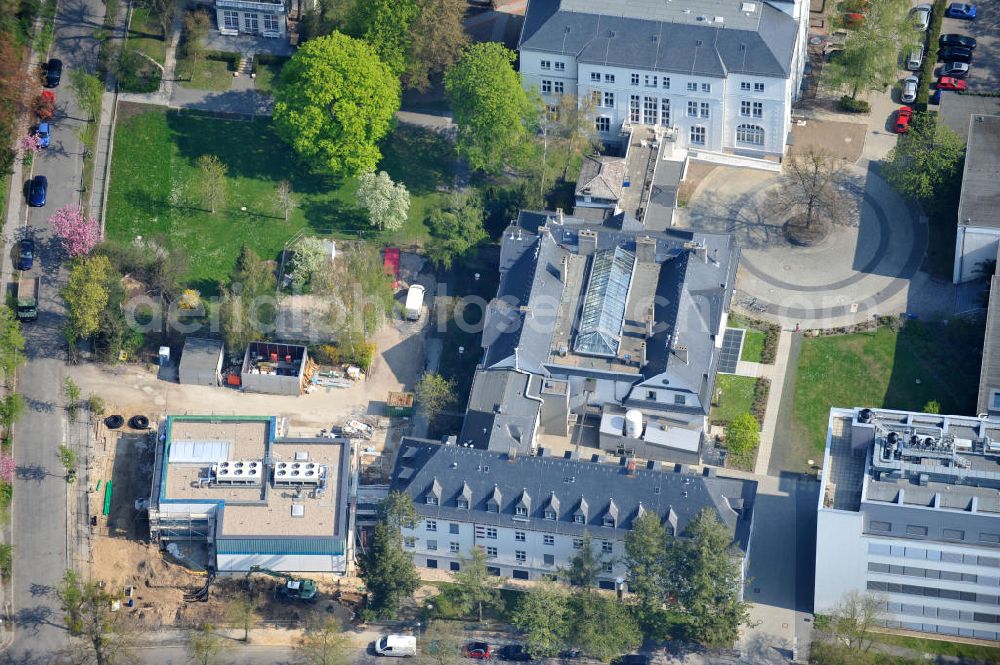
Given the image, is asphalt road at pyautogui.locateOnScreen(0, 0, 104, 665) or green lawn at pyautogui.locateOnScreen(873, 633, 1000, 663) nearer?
green lawn at pyautogui.locateOnScreen(873, 633, 1000, 663)

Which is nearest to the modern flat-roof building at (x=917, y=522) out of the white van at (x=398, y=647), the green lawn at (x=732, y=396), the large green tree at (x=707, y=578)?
the large green tree at (x=707, y=578)

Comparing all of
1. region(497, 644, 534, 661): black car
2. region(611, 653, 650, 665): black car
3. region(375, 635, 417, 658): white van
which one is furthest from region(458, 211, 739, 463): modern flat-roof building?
region(611, 653, 650, 665): black car

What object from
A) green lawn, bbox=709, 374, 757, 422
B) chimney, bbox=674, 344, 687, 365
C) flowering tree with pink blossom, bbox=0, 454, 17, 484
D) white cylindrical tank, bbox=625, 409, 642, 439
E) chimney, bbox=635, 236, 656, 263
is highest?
chimney, bbox=635, 236, 656, 263

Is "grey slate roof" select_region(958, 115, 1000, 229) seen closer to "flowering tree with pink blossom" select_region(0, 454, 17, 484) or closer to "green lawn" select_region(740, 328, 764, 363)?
"green lawn" select_region(740, 328, 764, 363)

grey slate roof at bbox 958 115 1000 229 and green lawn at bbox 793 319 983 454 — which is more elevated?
grey slate roof at bbox 958 115 1000 229

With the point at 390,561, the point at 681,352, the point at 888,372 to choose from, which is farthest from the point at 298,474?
the point at 888,372

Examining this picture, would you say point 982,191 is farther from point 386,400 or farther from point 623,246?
point 386,400

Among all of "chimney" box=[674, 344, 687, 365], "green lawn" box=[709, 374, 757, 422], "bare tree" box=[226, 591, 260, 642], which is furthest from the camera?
"green lawn" box=[709, 374, 757, 422]
